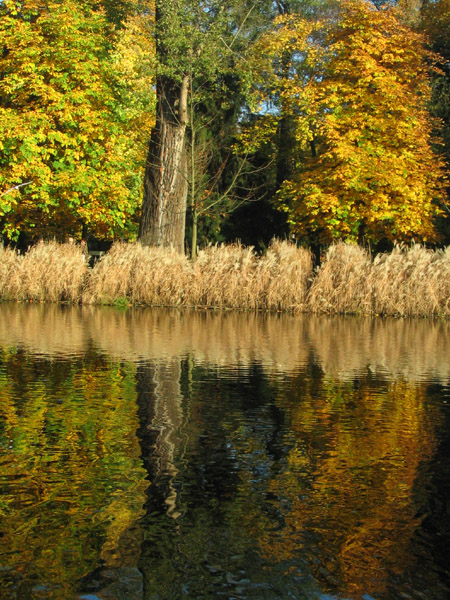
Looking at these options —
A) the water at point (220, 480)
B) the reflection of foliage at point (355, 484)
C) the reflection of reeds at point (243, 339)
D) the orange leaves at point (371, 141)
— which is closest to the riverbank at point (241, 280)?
the reflection of reeds at point (243, 339)

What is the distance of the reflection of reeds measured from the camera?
8484 millimetres

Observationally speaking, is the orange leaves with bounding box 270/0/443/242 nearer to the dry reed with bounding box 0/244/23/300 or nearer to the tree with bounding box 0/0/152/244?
the tree with bounding box 0/0/152/244

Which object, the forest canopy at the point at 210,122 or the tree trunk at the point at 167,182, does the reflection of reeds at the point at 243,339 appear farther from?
the forest canopy at the point at 210,122

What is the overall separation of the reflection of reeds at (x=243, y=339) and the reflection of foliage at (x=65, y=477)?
2502 mm

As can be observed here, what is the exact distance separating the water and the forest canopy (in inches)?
561

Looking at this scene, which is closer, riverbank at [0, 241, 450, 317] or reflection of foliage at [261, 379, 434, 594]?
→ reflection of foliage at [261, 379, 434, 594]

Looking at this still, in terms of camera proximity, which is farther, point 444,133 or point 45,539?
point 444,133

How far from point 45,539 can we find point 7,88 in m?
22.1

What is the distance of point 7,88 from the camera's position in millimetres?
23406

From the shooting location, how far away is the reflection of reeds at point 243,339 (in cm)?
848

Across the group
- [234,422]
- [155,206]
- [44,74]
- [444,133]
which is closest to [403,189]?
[444,133]

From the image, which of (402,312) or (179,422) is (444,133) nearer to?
(402,312)

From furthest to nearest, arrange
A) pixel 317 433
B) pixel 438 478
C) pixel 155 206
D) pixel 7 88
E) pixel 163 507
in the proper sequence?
pixel 7 88 → pixel 155 206 → pixel 317 433 → pixel 438 478 → pixel 163 507

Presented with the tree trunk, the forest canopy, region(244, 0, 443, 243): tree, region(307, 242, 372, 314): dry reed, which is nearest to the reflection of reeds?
region(307, 242, 372, 314): dry reed
